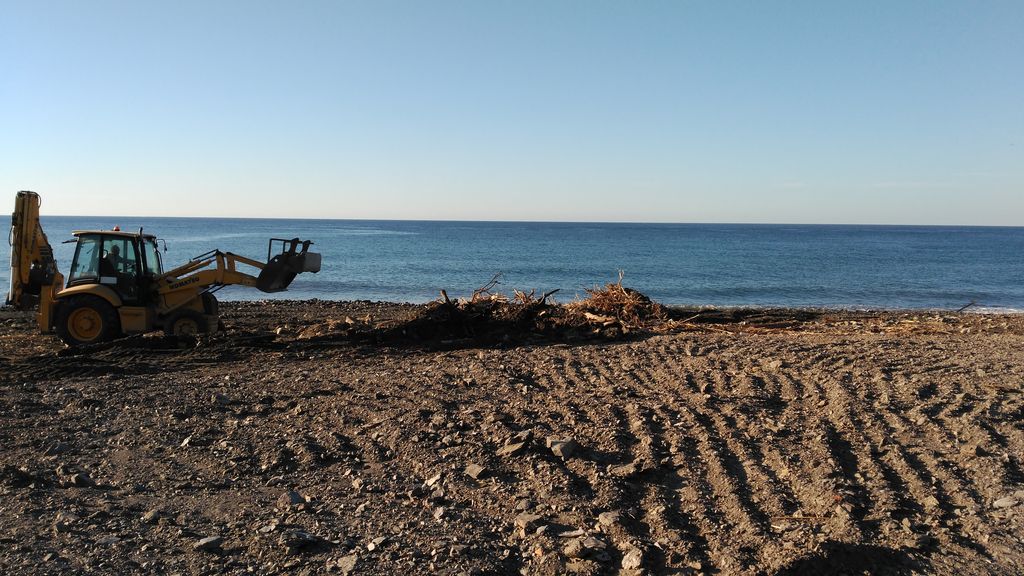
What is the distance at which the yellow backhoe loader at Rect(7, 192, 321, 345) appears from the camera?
12.8 m

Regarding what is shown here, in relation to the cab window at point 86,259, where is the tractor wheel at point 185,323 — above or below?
below

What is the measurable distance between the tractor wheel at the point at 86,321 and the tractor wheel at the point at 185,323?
32.3 inches

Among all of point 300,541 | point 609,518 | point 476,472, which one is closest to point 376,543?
point 300,541

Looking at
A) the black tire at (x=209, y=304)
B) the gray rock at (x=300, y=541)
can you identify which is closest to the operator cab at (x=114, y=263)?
the black tire at (x=209, y=304)

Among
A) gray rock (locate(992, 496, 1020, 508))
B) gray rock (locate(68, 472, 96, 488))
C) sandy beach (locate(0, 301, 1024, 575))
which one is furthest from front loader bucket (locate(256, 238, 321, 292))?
gray rock (locate(992, 496, 1020, 508))

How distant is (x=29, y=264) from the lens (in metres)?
12.9

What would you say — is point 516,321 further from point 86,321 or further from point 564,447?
point 86,321

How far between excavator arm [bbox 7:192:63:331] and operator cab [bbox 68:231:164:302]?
0.42 metres

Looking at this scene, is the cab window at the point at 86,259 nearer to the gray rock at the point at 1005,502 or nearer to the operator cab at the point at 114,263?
the operator cab at the point at 114,263

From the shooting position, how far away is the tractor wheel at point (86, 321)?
12.9 meters

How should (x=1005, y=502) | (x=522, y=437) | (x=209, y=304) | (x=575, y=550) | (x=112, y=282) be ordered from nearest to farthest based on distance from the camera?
(x=575, y=550)
(x=1005, y=502)
(x=522, y=437)
(x=112, y=282)
(x=209, y=304)

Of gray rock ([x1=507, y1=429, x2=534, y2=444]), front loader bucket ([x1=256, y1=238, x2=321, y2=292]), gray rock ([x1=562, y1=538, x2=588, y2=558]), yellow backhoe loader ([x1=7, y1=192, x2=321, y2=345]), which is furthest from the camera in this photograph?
front loader bucket ([x1=256, y1=238, x2=321, y2=292])

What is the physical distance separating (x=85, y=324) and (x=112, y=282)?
2.73 feet

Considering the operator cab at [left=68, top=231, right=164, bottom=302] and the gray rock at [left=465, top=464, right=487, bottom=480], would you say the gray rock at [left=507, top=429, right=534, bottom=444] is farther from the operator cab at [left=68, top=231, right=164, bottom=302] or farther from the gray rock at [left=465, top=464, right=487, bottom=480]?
the operator cab at [left=68, top=231, right=164, bottom=302]
